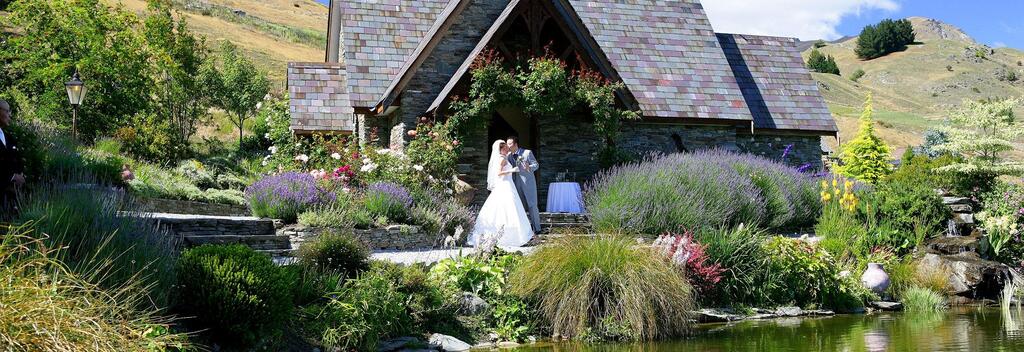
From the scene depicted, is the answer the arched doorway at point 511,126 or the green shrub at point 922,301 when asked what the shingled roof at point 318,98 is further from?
the green shrub at point 922,301

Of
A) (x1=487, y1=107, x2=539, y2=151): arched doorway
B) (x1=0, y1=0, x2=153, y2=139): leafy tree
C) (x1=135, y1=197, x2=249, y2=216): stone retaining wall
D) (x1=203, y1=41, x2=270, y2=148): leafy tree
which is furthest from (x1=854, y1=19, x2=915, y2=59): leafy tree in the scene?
(x1=135, y1=197, x2=249, y2=216): stone retaining wall

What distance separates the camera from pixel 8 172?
8234 mm

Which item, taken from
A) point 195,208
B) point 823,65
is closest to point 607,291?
point 195,208

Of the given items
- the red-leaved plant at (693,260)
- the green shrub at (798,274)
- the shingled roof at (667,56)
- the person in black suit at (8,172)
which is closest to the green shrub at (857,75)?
the shingled roof at (667,56)

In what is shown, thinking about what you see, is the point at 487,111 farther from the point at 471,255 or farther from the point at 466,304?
the point at 466,304

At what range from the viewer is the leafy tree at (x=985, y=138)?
667 inches

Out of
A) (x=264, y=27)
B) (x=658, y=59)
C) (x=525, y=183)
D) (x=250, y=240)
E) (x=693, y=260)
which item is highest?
(x=264, y=27)

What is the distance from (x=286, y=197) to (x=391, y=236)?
67.9 inches

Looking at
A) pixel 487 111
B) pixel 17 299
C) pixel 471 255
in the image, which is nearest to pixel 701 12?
pixel 487 111

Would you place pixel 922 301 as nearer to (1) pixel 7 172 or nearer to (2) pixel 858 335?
(2) pixel 858 335

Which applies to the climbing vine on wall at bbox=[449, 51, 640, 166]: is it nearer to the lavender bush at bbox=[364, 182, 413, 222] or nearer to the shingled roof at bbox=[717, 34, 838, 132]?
the lavender bush at bbox=[364, 182, 413, 222]

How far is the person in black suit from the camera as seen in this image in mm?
7996

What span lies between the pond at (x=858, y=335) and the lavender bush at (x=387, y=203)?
5353 mm

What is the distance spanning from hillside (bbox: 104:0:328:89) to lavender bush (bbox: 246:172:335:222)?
36882 millimetres
